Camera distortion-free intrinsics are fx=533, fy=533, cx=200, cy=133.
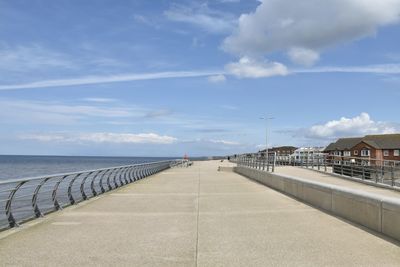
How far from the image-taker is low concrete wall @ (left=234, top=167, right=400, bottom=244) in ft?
31.9

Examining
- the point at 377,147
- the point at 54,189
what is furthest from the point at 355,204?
the point at 377,147

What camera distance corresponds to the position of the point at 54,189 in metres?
14.3

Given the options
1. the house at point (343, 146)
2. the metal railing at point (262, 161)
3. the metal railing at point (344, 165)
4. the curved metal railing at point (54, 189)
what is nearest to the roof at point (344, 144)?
the house at point (343, 146)

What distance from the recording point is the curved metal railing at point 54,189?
11.6m

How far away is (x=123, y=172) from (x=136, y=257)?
21.2 m

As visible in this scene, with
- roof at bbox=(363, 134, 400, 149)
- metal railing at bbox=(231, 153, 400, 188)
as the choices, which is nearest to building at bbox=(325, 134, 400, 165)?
roof at bbox=(363, 134, 400, 149)

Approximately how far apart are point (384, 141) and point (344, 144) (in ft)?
45.1

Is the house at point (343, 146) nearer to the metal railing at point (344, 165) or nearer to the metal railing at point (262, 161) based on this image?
the metal railing at point (344, 165)

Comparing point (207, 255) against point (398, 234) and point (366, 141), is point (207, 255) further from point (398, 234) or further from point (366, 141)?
point (366, 141)

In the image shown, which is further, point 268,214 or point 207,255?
point 268,214

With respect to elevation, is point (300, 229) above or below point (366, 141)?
below

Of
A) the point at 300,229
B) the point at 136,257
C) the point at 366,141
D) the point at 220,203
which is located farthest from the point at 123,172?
the point at 366,141

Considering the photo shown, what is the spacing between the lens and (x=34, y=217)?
13.2 metres

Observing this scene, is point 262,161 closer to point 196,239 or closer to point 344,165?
point 344,165
